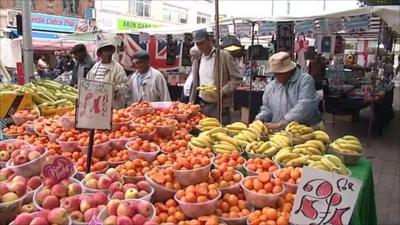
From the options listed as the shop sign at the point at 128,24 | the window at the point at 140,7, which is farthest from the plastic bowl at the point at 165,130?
the window at the point at 140,7

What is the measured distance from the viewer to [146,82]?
5.13 meters

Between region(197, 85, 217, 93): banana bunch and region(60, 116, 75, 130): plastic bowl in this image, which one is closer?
region(60, 116, 75, 130): plastic bowl

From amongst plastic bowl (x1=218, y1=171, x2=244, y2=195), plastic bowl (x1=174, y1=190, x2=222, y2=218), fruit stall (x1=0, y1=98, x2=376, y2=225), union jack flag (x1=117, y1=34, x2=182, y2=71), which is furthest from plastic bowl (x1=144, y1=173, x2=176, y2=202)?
union jack flag (x1=117, y1=34, x2=182, y2=71)

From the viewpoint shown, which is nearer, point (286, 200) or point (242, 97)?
point (286, 200)

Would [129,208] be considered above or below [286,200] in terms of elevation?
above

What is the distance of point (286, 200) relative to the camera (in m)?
2.18

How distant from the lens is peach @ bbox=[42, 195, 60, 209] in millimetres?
1812

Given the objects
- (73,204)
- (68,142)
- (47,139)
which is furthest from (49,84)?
(73,204)

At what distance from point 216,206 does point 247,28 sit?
8.26 meters

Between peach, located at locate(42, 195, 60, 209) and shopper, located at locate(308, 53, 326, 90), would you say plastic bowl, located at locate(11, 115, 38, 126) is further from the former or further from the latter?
shopper, located at locate(308, 53, 326, 90)

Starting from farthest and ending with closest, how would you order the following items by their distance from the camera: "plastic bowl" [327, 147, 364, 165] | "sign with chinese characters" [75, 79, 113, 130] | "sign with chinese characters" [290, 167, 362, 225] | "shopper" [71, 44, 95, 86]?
"shopper" [71, 44, 95, 86] → "plastic bowl" [327, 147, 364, 165] → "sign with chinese characters" [75, 79, 113, 130] → "sign with chinese characters" [290, 167, 362, 225]

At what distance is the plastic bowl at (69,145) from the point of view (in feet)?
9.29

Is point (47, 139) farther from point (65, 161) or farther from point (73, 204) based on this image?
point (73, 204)

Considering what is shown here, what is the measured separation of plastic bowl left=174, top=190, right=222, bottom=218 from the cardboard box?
8.98 feet
